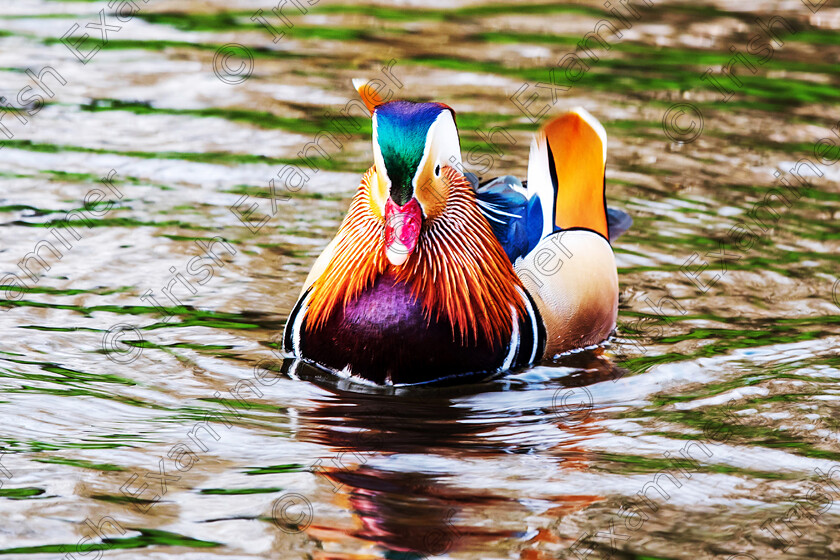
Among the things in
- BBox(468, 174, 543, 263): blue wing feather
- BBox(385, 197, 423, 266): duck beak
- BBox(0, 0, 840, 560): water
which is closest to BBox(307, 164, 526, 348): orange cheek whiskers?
BBox(385, 197, 423, 266): duck beak

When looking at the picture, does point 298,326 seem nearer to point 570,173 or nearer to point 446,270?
point 446,270

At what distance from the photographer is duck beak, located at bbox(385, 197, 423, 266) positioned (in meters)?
5.52

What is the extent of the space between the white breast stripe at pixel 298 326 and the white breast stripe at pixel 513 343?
3.29 feet

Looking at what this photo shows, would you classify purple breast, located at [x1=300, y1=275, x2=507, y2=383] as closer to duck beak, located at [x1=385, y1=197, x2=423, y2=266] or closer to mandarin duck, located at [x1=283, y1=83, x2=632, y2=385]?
mandarin duck, located at [x1=283, y1=83, x2=632, y2=385]

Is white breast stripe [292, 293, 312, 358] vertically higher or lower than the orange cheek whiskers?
lower

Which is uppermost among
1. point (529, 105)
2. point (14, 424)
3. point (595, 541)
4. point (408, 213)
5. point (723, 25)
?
point (723, 25)

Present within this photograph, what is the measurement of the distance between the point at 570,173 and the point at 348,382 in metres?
1.76

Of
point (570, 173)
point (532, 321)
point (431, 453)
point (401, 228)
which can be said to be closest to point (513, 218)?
point (570, 173)

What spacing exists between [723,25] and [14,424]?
29.4ft

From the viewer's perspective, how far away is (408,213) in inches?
218

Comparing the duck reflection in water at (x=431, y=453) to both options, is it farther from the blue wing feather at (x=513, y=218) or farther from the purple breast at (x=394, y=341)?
the blue wing feather at (x=513, y=218)

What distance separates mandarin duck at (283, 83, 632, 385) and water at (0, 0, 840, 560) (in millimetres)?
157

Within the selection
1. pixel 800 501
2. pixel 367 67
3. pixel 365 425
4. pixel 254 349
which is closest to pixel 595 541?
pixel 800 501

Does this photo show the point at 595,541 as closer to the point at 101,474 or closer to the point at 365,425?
the point at 365,425
